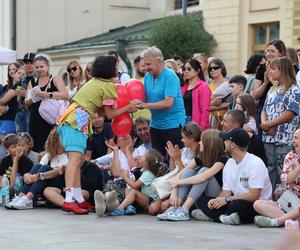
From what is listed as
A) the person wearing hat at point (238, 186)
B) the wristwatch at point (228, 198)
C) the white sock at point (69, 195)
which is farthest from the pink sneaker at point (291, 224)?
the white sock at point (69, 195)

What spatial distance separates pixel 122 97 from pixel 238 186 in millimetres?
2020

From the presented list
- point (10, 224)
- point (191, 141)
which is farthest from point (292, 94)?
point (10, 224)

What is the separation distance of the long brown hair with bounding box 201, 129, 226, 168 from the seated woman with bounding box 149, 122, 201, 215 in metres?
0.30

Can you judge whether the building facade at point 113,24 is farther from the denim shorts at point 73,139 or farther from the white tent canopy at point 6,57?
the denim shorts at point 73,139

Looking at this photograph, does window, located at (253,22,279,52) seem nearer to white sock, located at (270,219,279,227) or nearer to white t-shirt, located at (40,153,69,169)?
white t-shirt, located at (40,153,69,169)

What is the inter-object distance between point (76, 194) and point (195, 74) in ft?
8.24

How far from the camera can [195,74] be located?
12031mm

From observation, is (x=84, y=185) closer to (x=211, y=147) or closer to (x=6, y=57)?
(x=211, y=147)

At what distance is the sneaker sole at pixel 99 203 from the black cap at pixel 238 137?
1.59 metres

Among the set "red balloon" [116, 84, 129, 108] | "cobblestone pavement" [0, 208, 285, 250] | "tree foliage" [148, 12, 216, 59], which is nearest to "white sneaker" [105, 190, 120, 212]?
"cobblestone pavement" [0, 208, 285, 250]

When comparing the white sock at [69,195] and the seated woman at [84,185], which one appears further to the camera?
the seated woman at [84,185]

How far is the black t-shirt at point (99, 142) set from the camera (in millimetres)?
12359

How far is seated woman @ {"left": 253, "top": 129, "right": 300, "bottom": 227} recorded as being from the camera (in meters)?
9.29

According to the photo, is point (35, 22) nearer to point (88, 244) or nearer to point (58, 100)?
point (58, 100)
